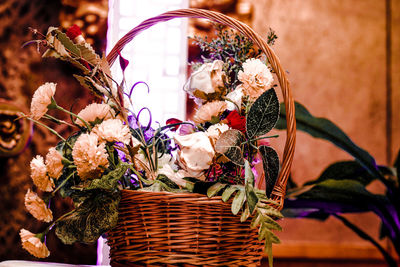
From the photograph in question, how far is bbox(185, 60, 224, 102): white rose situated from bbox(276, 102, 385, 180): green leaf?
609 mm

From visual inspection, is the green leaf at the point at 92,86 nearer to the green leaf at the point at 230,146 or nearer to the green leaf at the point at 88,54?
the green leaf at the point at 88,54

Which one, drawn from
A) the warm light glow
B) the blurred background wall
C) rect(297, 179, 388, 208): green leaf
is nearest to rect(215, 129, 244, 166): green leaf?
rect(297, 179, 388, 208): green leaf

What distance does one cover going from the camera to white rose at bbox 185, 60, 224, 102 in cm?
71

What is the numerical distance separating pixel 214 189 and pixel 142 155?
0.57 ft

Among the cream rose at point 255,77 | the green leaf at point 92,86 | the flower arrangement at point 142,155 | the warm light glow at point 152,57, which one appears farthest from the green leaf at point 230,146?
the warm light glow at point 152,57

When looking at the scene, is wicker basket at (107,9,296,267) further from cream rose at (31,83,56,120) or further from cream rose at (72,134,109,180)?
cream rose at (31,83,56,120)

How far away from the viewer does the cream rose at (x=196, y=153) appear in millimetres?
611

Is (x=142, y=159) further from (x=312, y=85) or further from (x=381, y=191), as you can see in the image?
(x=381, y=191)

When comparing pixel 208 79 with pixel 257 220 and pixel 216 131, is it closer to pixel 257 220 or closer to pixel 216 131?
pixel 216 131

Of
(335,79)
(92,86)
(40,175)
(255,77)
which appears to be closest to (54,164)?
(40,175)

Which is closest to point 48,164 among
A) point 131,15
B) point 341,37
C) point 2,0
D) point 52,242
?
point 52,242

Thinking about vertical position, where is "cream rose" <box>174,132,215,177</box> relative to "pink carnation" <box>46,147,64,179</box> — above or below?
above

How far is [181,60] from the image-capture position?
1.54 metres

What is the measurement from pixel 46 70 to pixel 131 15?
385 mm
